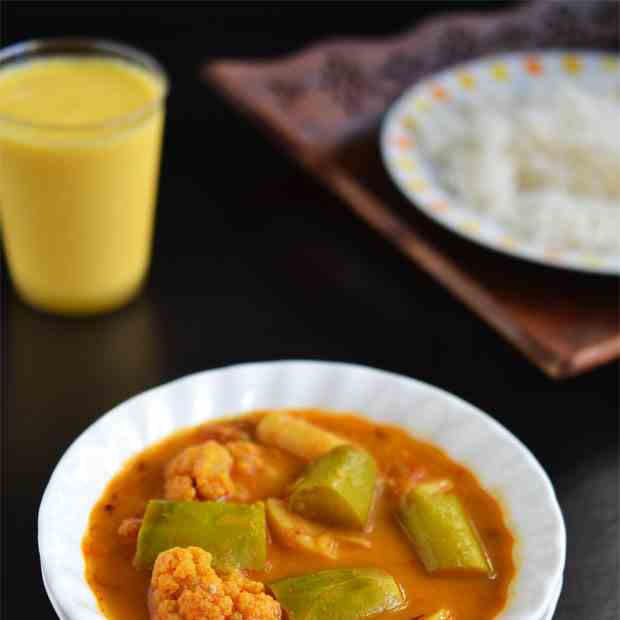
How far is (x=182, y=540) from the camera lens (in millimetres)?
1057

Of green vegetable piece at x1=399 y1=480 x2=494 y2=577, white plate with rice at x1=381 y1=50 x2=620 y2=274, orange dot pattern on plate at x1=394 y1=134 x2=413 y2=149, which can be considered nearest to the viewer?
green vegetable piece at x1=399 y1=480 x2=494 y2=577

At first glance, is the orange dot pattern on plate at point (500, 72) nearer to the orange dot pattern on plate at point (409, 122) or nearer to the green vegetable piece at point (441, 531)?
the orange dot pattern on plate at point (409, 122)

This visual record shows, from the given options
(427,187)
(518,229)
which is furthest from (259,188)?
(518,229)

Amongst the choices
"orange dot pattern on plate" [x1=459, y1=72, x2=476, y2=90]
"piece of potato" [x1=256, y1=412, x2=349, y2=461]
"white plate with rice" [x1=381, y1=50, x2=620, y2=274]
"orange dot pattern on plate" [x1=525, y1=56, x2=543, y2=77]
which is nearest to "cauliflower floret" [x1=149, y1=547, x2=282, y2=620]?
"piece of potato" [x1=256, y1=412, x2=349, y2=461]

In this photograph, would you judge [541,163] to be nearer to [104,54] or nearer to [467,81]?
[467,81]

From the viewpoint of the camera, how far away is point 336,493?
1104mm

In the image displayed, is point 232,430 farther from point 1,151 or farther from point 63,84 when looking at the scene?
point 63,84

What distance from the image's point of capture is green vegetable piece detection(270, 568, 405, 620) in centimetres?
100

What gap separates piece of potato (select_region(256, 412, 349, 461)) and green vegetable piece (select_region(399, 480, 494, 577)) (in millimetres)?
117

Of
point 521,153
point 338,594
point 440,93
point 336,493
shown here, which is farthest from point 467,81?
point 338,594

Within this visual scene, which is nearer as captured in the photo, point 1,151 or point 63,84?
point 1,151

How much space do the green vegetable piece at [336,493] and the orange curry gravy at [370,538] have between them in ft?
0.09

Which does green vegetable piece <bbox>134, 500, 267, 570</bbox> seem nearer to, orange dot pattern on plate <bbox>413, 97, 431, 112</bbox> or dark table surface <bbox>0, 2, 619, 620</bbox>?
dark table surface <bbox>0, 2, 619, 620</bbox>

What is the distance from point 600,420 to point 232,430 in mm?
559
